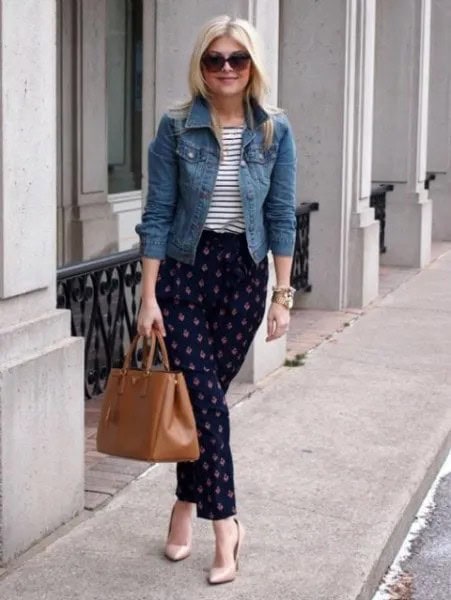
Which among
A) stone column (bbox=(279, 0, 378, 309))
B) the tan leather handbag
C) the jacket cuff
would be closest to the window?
stone column (bbox=(279, 0, 378, 309))

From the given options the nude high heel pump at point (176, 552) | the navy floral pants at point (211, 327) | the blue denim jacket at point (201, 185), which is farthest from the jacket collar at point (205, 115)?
the nude high heel pump at point (176, 552)

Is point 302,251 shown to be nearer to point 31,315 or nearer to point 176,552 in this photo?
point 31,315

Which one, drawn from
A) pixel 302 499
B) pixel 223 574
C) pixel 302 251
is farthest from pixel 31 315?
pixel 302 251

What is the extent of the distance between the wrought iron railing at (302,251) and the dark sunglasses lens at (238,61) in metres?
6.06

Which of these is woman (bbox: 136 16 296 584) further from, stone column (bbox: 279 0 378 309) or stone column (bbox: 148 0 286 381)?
stone column (bbox: 279 0 378 309)

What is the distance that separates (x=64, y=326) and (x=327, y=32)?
6.15 meters

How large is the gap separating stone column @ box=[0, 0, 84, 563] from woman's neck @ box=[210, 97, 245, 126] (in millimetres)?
757

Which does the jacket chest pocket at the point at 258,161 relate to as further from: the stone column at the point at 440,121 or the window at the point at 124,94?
the stone column at the point at 440,121

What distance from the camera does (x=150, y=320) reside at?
4238 mm

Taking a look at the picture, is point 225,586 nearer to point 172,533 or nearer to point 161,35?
point 172,533

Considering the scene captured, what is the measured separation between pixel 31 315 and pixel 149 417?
2.81 ft

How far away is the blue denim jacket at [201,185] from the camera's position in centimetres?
423

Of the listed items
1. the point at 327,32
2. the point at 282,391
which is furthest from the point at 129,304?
the point at 327,32

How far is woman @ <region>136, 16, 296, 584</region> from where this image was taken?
422 centimetres
